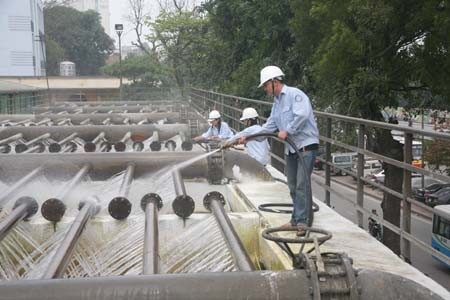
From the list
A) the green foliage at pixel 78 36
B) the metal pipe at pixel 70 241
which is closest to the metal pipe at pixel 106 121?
the metal pipe at pixel 70 241

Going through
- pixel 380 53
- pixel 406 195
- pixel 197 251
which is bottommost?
pixel 197 251

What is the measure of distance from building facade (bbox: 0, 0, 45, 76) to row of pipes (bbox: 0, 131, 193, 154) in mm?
37618

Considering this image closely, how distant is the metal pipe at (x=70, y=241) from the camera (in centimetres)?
420

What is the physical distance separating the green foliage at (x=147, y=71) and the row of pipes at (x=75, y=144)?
34.4 metres

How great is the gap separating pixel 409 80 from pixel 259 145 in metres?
10.6

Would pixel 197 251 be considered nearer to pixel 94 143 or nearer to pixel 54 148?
pixel 54 148

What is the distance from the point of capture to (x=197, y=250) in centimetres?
570

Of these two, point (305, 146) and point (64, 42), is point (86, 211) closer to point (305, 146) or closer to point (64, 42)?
point (305, 146)

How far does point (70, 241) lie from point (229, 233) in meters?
1.29

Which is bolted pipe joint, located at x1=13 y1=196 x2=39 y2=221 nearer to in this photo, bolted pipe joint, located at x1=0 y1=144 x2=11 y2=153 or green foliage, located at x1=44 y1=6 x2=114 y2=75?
bolted pipe joint, located at x1=0 y1=144 x2=11 y2=153

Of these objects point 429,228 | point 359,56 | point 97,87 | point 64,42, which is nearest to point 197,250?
point 359,56

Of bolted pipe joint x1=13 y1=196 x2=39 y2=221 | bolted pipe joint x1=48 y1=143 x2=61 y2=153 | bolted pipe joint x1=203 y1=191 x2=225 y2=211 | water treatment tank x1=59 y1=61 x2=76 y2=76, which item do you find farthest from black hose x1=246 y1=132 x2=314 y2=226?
water treatment tank x1=59 y1=61 x2=76 y2=76

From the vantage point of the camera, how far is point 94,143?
10969 millimetres

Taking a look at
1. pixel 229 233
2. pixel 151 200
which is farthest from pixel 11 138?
pixel 229 233
